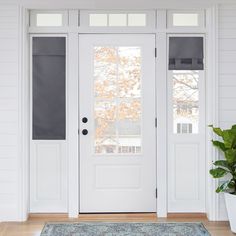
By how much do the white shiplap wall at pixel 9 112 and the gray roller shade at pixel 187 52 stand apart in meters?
1.65

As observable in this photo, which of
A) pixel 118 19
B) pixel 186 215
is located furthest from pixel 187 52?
pixel 186 215

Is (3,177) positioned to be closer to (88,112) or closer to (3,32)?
(88,112)

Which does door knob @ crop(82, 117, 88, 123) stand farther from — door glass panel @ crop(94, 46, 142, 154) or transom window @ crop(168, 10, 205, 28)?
transom window @ crop(168, 10, 205, 28)

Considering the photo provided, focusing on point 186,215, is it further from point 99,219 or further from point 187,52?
point 187,52

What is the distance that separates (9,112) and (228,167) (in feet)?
7.50

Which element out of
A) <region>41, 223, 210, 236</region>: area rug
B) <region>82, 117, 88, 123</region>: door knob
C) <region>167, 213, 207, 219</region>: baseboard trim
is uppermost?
<region>82, 117, 88, 123</region>: door knob

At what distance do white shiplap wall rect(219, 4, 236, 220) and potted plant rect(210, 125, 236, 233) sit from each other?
0.30 meters

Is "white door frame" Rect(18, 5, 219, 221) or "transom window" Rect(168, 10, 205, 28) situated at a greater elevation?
"transom window" Rect(168, 10, 205, 28)

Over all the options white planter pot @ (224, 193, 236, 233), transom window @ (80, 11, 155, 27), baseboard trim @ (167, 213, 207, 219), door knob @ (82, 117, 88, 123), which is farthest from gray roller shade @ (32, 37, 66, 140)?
white planter pot @ (224, 193, 236, 233)

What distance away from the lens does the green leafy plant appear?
351 centimetres

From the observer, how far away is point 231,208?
356 cm

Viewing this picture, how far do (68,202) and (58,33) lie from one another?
1.83 meters

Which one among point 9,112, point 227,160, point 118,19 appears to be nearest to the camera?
point 227,160

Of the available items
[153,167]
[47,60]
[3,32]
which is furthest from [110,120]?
[3,32]
